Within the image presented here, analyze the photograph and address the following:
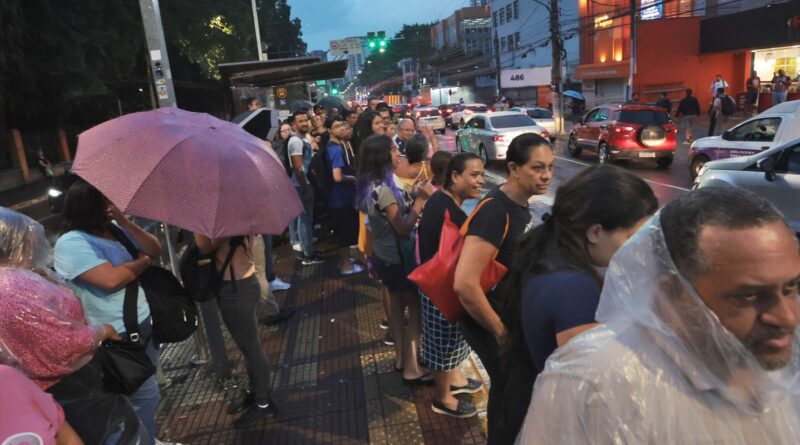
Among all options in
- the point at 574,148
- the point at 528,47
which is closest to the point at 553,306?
the point at 574,148

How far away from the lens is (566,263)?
5.15 ft

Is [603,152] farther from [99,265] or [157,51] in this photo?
[99,265]

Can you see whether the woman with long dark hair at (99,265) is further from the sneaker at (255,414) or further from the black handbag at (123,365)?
the sneaker at (255,414)

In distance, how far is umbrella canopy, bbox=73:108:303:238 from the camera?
225cm

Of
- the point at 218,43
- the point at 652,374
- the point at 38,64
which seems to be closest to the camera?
the point at 652,374

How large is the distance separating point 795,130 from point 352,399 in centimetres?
847

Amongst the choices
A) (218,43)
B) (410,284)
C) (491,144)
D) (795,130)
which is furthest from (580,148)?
(410,284)

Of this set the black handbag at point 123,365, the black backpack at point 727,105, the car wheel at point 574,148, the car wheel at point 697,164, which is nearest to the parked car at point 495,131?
the car wheel at point 574,148

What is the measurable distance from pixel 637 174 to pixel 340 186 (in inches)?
205

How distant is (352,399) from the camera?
11.8 feet

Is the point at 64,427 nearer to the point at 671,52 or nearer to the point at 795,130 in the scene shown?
the point at 795,130

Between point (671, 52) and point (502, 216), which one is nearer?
point (502, 216)

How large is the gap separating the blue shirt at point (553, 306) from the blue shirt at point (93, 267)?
190 cm

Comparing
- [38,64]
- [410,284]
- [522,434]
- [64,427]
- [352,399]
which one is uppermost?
[38,64]
